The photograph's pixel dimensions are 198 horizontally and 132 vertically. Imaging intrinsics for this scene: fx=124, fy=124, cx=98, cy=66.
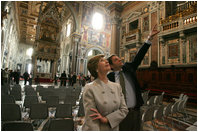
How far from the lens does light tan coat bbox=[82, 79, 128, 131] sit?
105 cm

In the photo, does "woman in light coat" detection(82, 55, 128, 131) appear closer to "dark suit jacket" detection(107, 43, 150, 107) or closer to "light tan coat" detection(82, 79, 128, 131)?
"light tan coat" detection(82, 79, 128, 131)

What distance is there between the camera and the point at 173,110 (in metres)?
3.83

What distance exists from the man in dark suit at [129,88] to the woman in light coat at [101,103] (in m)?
0.50

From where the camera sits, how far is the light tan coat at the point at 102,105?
3.44 ft

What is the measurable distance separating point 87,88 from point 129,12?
13502mm

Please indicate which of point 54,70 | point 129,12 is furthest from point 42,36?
point 129,12

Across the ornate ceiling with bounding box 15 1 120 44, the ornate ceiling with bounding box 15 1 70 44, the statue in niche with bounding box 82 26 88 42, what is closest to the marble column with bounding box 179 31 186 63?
the ornate ceiling with bounding box 15 1 120 44

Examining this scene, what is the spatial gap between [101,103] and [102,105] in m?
0.02

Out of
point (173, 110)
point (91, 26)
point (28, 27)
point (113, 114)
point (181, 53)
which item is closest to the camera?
point (113, 114)

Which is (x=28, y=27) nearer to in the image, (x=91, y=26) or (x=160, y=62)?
(x=91, y=26)

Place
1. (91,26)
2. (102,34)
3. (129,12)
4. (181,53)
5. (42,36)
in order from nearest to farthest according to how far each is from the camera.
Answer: (181,53)
(129,12)
(42,36)
(91,26)
(102,34)

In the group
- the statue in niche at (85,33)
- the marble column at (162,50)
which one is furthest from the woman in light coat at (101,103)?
the statue in niche at (85,33)

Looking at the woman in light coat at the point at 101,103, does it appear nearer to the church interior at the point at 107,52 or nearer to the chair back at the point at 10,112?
the church interior at the point at 107,52

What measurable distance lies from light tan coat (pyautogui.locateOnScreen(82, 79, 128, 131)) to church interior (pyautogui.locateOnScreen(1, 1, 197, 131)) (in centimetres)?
106
